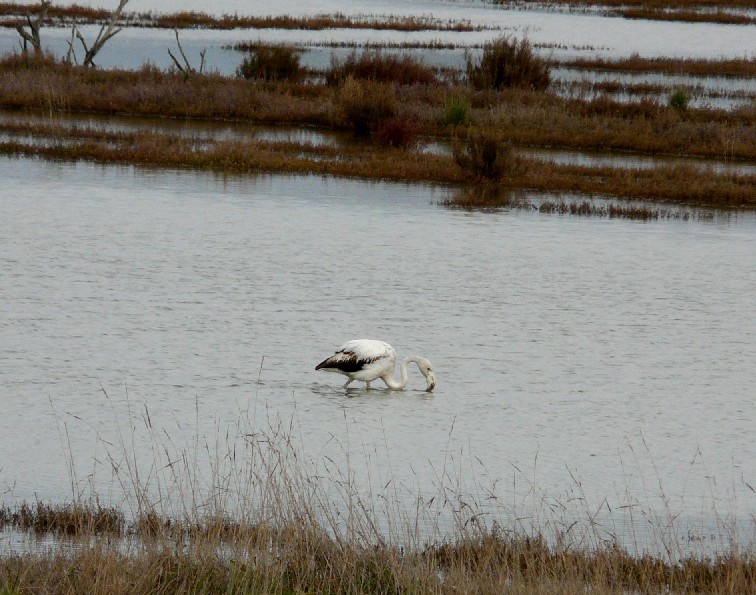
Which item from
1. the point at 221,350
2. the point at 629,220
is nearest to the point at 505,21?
the point at 629,220

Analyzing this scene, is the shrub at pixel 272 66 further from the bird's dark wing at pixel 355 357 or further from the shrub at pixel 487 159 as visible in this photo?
the bird's dark wing at pixel 355 357

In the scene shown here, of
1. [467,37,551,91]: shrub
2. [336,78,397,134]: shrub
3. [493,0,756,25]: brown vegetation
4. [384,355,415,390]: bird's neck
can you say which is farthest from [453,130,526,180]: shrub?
[493,0,756,25]: brown vegetation

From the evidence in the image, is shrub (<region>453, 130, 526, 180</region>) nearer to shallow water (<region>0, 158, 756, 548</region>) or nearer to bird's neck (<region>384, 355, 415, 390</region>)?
shallow water (<region>0, 158, 756, 548</region>)

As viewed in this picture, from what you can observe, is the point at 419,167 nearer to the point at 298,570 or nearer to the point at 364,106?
the point at 364,106

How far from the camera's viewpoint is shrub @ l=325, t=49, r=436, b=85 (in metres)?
39.5

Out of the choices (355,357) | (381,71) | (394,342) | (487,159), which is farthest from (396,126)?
(355,357)

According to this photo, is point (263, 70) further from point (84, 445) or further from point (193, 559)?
point (193, 559)

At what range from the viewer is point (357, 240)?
65.0 feet

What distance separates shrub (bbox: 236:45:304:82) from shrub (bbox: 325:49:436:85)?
1562 millimetres

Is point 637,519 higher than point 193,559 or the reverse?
the reverse

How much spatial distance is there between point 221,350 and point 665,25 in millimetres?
73786

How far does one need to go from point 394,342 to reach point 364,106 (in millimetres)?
19547

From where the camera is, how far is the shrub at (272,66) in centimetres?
4066

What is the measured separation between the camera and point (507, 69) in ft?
132
